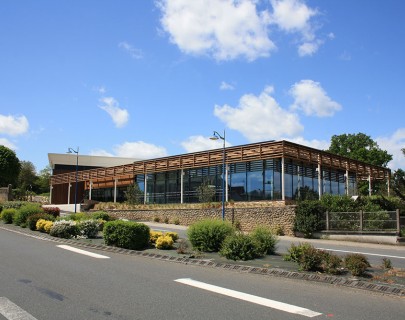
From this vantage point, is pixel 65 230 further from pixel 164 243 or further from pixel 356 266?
pixel 356 266

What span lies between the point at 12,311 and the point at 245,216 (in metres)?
25.1

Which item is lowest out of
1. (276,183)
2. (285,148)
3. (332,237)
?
(332,237)

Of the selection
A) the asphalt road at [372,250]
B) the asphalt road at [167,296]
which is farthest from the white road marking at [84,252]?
the asphalt road at [372,250]

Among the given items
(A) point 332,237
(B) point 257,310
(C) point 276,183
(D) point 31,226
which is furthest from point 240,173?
(B) point 257,310

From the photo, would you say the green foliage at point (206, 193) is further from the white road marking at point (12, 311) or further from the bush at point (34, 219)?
the white road marking at point (12, 311)

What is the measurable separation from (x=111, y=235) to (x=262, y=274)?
22.6 ft

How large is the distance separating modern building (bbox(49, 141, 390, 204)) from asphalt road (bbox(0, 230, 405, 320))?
20142mm

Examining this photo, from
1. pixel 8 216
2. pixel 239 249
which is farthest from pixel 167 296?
pixel 8 216

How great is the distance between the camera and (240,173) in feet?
117

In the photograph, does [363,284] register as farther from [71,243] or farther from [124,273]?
[71,243]

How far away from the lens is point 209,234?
13477 millimetres

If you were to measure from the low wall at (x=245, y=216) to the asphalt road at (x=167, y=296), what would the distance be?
1808 centimetres

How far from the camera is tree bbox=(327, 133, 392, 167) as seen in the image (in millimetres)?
59781

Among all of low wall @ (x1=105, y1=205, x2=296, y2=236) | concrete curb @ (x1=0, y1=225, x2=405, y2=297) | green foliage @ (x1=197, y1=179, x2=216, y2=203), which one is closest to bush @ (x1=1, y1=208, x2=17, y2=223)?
low wall @ (x1=105, y1=205, x2=296, y2=236)
